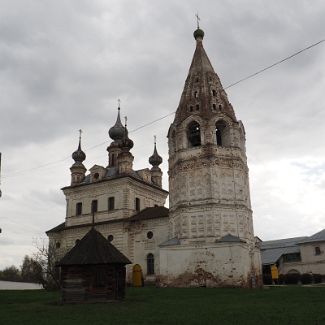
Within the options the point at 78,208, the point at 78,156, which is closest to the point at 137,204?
the point at 78,208

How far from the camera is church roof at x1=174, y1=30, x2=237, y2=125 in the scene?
3219 centimetres

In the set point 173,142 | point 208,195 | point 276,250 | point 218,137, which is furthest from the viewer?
point 276,250

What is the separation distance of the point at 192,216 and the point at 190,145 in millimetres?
6184

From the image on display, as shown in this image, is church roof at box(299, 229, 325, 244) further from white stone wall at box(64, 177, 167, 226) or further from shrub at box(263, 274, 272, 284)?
white stone wall at box(64, 177, 167, 226)

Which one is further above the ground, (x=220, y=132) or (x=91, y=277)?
(x=220, y=132)

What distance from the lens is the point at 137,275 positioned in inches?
1389

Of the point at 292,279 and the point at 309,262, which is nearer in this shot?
the point at 292,279

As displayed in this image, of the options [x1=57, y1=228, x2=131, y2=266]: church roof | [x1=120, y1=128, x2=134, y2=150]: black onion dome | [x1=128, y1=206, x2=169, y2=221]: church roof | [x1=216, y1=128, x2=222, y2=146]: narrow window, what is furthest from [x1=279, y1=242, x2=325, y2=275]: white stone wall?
[x1=57, y1=228, x2=131, y2=266]: church roof

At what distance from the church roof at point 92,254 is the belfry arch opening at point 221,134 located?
15.2 m

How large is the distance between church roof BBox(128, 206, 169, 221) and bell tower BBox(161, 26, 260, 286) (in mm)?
4105

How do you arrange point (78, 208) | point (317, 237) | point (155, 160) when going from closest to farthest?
point (78, 208) < point (317, 237) < point (155, 160)

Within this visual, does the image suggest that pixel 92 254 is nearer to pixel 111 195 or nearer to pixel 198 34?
pixel 111 195

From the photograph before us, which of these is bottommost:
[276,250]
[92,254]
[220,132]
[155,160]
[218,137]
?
[92,254]

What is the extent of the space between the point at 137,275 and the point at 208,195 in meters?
11.2
